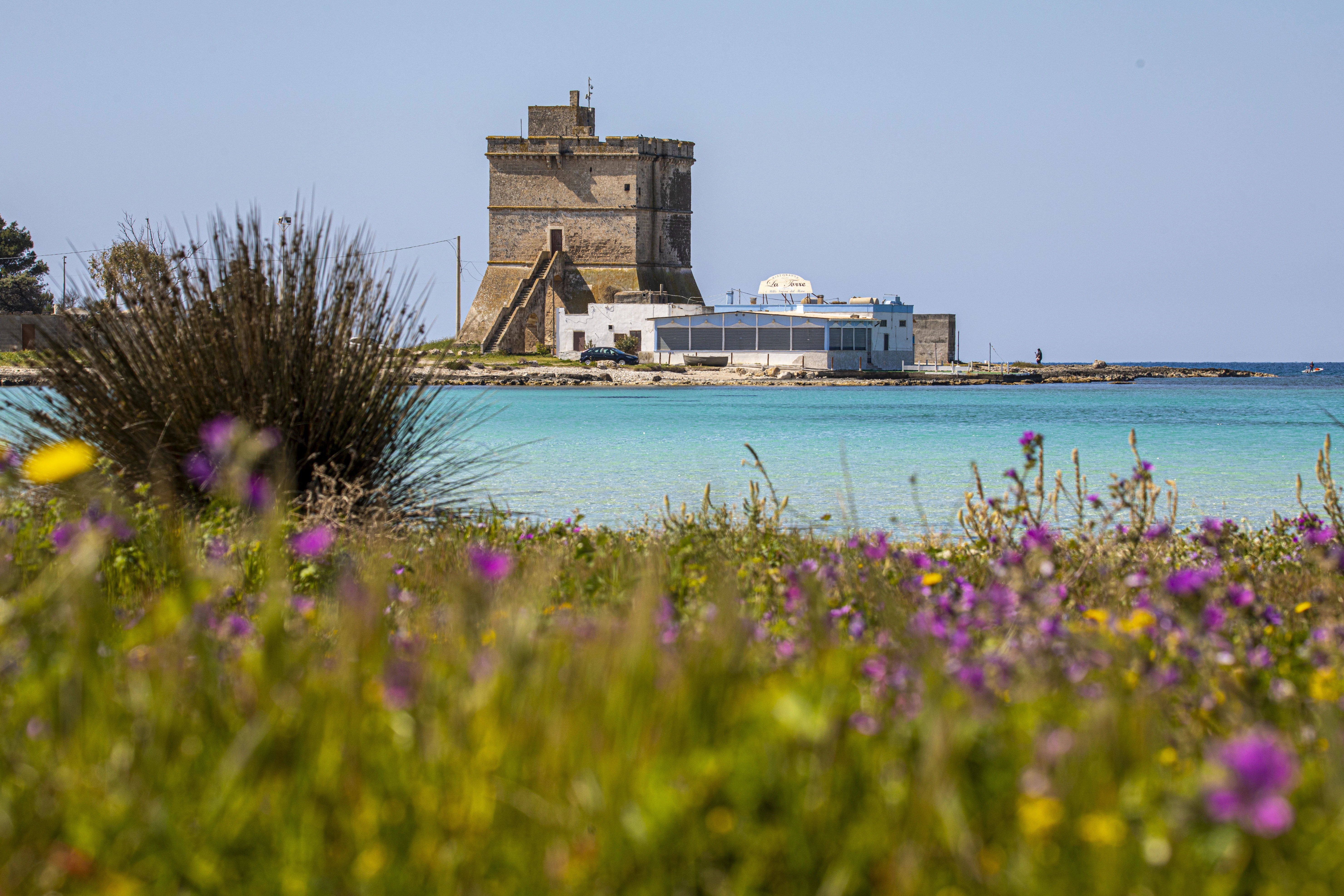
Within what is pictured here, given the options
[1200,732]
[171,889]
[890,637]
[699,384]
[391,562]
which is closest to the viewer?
[171,889]

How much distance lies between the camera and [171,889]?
1786 millimetres

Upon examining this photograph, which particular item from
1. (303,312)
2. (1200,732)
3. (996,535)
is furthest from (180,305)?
(1200,732)

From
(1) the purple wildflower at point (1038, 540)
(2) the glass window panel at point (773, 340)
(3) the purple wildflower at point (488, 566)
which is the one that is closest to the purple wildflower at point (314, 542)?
(3) the purple wildflower at point (488, 566)

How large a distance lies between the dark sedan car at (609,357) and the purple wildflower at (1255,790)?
151ft

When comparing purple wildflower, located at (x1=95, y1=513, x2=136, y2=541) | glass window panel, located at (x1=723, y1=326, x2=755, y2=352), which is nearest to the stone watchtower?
glass window panel, located at (x1=723, y1=326, x2=755, y2=352)

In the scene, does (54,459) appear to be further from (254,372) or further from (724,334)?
(724,334)

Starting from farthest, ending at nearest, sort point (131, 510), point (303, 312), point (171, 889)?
point (303, 312) → point (131, 510) → point (171, 889)

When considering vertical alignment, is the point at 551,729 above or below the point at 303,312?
below

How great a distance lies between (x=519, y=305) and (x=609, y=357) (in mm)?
4922

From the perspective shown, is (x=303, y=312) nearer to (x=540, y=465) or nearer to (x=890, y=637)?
(x=890, y=637)

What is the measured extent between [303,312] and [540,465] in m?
9.93

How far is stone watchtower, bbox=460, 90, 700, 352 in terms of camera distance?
50.7 meters

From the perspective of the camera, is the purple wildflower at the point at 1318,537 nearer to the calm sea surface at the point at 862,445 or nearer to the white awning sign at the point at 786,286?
the calm sea surface at the point at 862,445

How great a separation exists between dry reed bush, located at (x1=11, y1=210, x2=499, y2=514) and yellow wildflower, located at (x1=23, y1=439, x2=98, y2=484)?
0.13m
